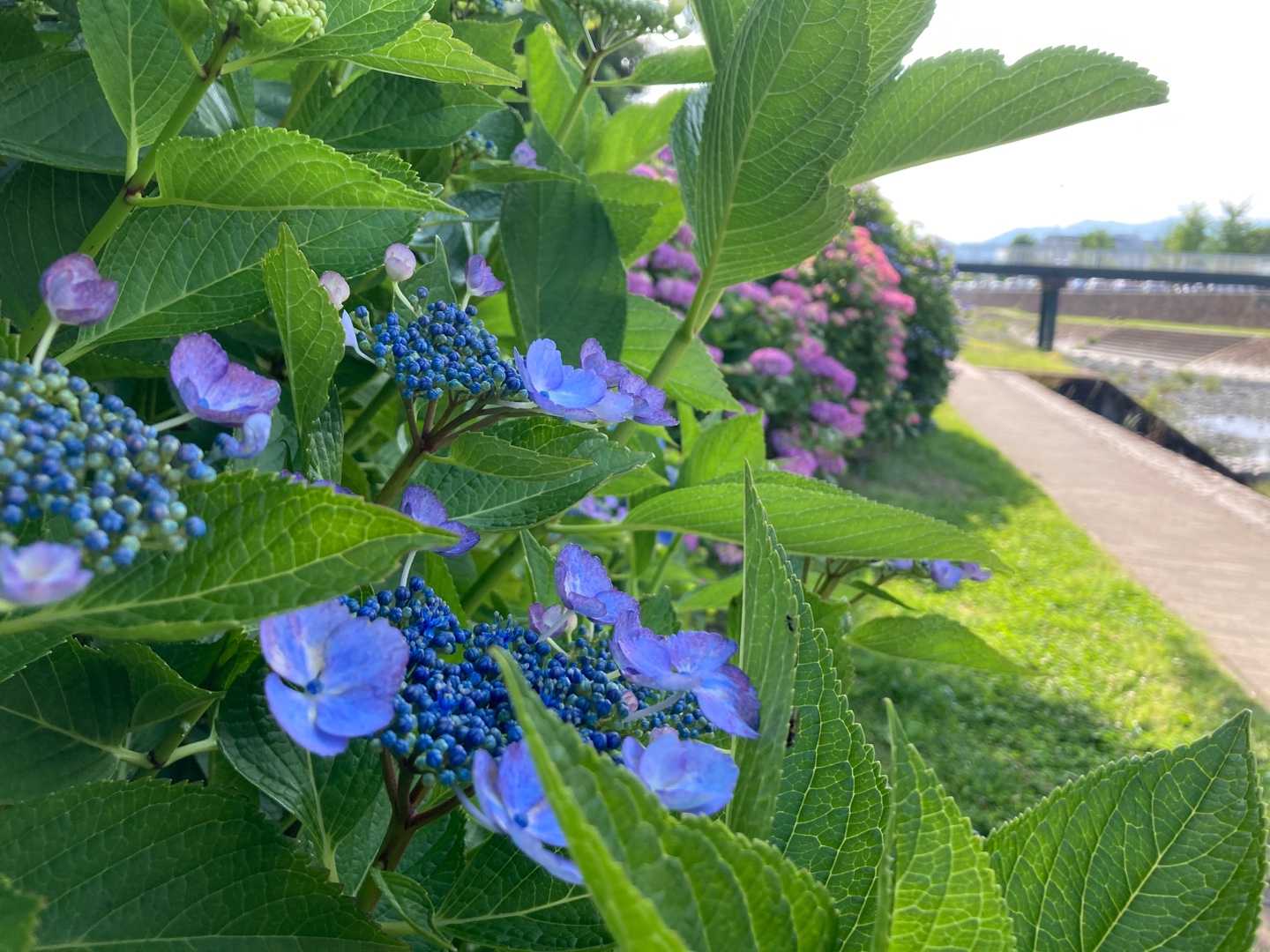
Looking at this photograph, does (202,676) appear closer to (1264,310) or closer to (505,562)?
(505,562)

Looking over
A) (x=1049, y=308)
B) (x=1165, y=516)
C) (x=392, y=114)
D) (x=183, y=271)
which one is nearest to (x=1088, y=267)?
(x=1049, y=308)

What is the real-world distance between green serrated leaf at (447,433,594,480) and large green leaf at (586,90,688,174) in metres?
0.71

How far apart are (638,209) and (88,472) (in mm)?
664

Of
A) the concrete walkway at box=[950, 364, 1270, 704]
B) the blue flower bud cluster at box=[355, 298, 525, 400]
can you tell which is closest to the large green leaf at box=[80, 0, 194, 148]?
the blue flower bud cluster at box=[355, 298, 525, 400]

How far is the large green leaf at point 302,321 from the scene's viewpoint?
0.46 meters

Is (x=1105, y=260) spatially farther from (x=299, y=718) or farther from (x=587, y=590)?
(x=299, y=718)

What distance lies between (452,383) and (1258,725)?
5.12 m

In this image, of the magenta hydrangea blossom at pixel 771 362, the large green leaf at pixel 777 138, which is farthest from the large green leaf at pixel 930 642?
the magenta hydrangea blossom at pixel 771 362

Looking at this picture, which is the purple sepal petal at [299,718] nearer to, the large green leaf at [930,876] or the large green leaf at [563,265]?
the large green leaf at [930,876]

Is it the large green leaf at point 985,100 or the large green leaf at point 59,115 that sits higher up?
the large green leaf at point 985,100

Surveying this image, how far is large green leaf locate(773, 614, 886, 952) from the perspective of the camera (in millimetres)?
448

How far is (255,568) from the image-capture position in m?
0.34

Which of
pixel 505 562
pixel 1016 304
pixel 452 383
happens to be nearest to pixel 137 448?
pixel 452 383

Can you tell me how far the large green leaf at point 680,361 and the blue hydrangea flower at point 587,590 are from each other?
0.47m
